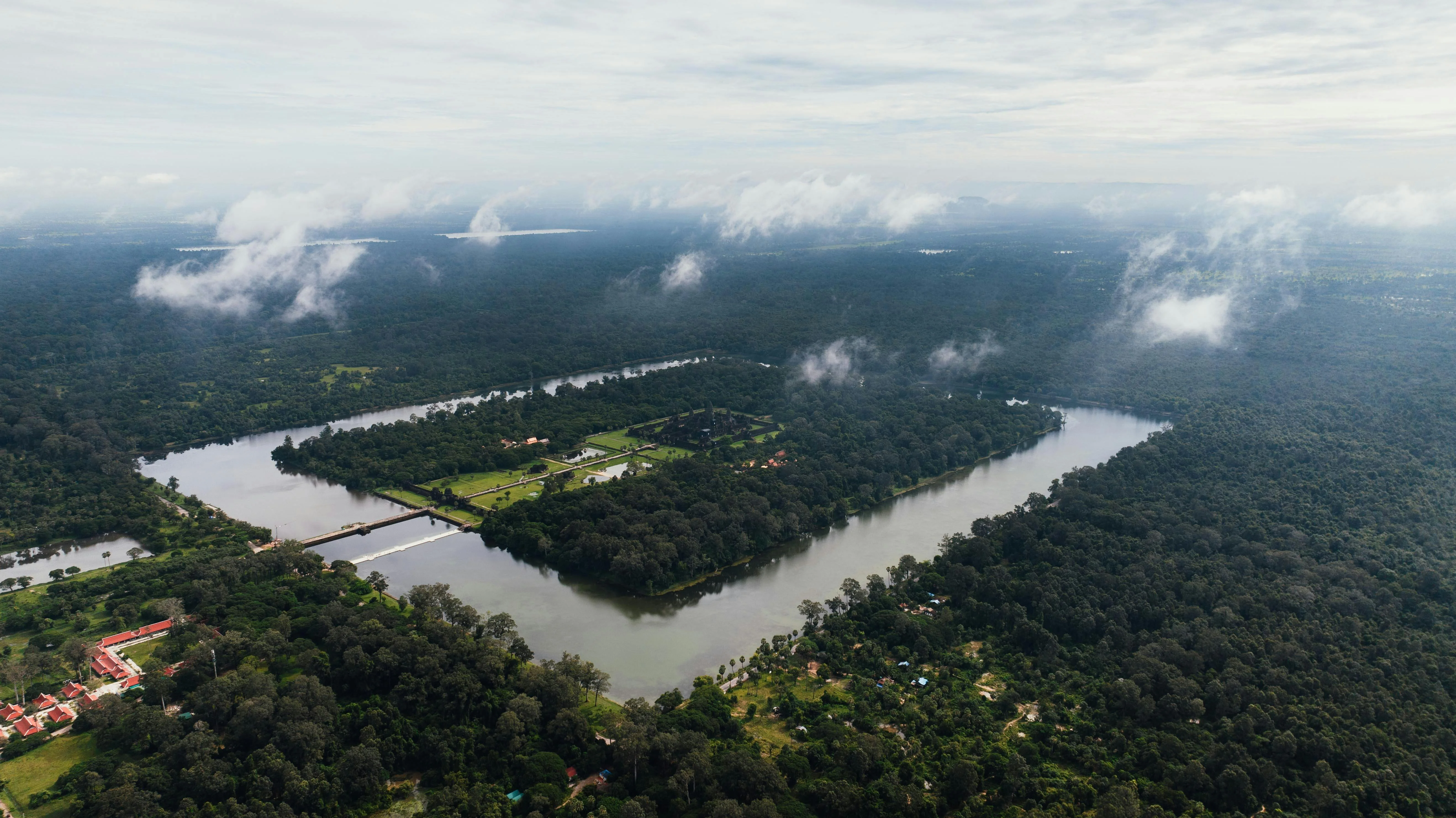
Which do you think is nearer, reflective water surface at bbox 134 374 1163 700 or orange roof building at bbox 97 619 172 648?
orange roof building at bbox 97 619 172 648

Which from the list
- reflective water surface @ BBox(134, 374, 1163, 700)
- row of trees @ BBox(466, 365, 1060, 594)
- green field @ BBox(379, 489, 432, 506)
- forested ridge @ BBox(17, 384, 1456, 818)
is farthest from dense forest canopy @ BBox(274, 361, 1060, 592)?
forested ridge @ BBox(17, 384, 1456, 818)

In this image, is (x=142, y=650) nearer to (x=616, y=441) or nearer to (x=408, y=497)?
(x=408, y=497)

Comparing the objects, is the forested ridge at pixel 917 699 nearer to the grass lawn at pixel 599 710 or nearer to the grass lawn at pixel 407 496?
the grass lawn at pixel 599 710

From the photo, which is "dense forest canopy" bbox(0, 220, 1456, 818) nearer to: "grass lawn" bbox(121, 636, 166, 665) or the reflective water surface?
"grass lawn" bbox(121, 636, 166, 665)

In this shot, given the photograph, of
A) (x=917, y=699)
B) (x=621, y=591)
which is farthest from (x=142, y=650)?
(x=917, y=699)

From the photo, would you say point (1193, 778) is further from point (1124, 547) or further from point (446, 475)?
point (446, 475)

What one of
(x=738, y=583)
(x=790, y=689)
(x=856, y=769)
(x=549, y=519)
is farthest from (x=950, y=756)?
(x=549, y=519)

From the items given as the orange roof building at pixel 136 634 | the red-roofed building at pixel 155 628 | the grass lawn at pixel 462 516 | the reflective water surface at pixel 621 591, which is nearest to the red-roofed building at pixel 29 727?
the orange roof building at pixel 136 634
